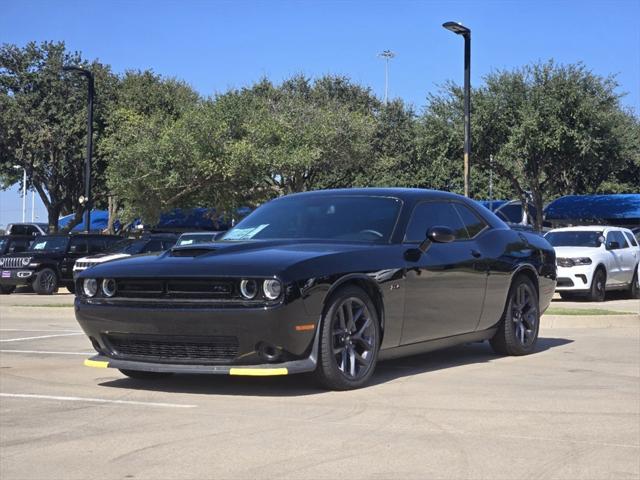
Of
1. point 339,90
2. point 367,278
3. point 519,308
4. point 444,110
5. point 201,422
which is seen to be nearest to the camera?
point 201,422

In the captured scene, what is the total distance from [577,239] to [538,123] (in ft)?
62.7

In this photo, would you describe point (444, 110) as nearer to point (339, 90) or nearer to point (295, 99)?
point (295, 99)

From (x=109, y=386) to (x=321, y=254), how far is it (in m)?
2.07

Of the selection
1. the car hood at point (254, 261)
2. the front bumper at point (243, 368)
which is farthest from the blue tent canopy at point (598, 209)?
the front bumper at point (243, 368)

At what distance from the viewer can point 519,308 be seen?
366 inches

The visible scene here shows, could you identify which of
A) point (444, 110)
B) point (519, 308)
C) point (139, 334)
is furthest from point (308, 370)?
point (444, 110)

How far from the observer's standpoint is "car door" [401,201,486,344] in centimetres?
761

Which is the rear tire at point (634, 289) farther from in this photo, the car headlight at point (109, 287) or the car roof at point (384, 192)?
Answer: the car headlight at point (109, 287)

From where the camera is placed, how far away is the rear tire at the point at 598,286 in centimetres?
1942

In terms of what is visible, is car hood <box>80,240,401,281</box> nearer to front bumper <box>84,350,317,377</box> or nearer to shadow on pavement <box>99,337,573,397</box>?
front bumper <box>84,350,317,377</box>

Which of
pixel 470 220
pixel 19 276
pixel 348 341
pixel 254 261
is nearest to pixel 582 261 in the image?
pixel 470 220

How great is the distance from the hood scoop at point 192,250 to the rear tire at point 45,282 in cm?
1899

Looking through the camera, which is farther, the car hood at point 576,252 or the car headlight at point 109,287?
the car hood at point 576,252

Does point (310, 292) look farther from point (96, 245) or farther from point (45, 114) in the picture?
point (45, 114)
